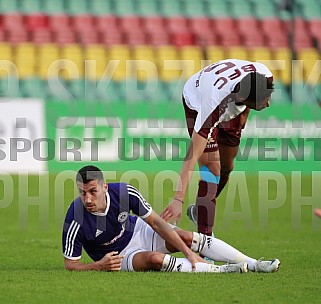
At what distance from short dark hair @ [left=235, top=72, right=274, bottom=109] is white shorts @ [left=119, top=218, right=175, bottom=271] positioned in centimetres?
154

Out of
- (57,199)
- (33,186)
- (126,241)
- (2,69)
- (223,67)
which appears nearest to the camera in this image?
(126,241)

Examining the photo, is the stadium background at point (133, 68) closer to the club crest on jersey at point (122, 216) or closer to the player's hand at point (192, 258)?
the club crest on jersey at point (122, 216)

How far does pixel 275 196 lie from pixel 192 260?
8051 millimetres

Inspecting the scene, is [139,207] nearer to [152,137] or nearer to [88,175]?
[88,175]

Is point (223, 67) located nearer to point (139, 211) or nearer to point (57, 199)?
point (139, 211)

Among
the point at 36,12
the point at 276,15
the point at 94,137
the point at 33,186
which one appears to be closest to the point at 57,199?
the point at 33,186

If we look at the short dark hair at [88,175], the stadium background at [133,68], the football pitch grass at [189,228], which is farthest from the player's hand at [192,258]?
the stadium background at [133,68]

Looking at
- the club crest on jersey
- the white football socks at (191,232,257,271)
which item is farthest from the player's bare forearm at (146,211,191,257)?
the white football socks at (191,232,257,271)

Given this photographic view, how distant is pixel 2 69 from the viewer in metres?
19.5

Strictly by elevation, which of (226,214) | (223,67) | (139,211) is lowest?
(226,214)

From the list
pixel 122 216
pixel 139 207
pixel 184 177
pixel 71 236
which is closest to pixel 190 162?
pixel 184 177

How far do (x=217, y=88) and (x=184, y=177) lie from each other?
3.16ft

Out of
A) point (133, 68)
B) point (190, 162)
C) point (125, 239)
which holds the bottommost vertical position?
point (125, 239)

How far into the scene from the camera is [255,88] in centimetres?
781
